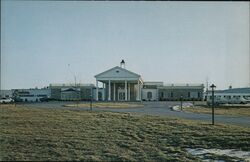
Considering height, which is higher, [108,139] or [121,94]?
[121,94]

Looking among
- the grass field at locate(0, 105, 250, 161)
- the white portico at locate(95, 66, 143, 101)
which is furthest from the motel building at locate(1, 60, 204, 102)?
the grass field at locate(0, 105, 250, 161)

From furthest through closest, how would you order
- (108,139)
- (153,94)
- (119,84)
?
(153,94)
(119,84)
(108,139)

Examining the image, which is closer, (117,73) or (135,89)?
(117,73)

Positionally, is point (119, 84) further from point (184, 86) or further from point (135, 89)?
point (184, 86)

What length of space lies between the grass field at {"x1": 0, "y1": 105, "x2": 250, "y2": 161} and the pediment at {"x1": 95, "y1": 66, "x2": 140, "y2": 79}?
35575 millimetres

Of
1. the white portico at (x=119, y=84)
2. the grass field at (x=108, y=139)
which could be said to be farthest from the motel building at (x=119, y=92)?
the grass field at (x=108, y=139)

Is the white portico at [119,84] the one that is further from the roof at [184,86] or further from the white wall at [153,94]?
the roof at [184,86]

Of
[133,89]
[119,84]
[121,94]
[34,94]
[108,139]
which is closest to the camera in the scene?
[108,139]

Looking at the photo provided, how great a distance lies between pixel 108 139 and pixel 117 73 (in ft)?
129

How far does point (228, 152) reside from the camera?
399 inches

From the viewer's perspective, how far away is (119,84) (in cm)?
5481

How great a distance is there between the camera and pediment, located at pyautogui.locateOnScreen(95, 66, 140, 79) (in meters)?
49.8

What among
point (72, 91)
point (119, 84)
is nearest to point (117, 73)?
point (119, 84)

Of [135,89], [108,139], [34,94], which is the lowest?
[108,139]
